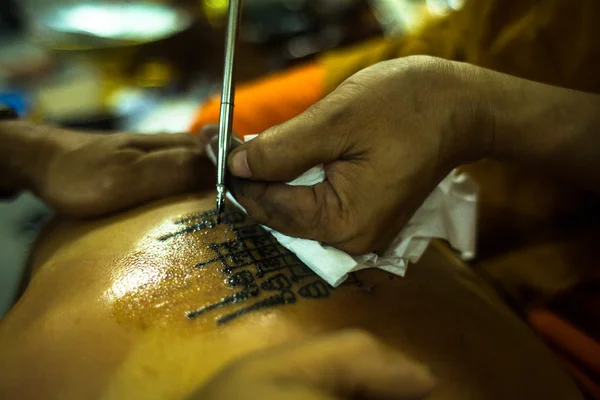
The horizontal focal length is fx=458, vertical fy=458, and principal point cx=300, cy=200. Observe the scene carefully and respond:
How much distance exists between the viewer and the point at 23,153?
759mm

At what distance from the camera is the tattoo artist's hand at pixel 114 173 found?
Result: 0.66 m

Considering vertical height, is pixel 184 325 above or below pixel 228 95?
below

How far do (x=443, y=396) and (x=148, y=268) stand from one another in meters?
0.36

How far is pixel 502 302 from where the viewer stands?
2.30 feet

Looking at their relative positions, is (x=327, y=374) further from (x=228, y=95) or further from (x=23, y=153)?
(x=23, y=153)

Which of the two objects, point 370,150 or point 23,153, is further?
point 23,153

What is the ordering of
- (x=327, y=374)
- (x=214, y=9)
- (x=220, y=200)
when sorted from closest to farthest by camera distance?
(x=327, y=374) < (x=220, y=200) < (x=214, y=9)

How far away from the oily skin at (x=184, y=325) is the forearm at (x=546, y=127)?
210 millimetres

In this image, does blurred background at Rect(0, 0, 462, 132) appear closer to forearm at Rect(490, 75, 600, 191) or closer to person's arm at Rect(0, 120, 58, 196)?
person's arm at Rect(0, 120, 58, 196)

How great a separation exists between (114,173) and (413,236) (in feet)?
1.42

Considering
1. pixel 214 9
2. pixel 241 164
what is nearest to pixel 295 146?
pixel 241 164

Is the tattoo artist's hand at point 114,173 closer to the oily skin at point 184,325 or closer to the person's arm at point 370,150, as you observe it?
the oily skin at point 184,325

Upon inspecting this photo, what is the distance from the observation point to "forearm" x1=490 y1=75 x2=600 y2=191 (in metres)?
0.61

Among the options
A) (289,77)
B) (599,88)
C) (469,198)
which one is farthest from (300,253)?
(289,77)
